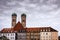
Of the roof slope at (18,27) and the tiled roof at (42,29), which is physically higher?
the roof slope at (18,27)

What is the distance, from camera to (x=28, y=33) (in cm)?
10869

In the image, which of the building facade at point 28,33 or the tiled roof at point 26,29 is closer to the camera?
the building facade at point 28,33

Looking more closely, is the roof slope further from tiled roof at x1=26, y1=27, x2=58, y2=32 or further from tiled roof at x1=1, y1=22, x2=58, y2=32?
tiled roof at x1=26, y1=27, x2=58, y2=32

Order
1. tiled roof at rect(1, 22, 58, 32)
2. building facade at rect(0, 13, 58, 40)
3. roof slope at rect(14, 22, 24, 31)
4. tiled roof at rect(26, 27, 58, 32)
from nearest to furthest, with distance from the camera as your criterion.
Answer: building facade at rect(0, 13, 58, 40) < tiled roof at rect(26, 27, 58, 32) < tiled roof at rect(1, 22, 58, 32) < roof slope at rect(14, 22, 24, 31)

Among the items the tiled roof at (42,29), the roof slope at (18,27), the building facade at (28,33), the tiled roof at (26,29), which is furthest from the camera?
the roof slope at (18,27)

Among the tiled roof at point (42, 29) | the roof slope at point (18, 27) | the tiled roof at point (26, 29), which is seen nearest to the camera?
the tiled roof at point (42, 29)

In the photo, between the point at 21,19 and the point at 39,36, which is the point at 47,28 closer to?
the point at 39,36

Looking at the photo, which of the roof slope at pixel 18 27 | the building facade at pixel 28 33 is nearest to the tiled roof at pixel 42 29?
the building facade at pixel 28 33

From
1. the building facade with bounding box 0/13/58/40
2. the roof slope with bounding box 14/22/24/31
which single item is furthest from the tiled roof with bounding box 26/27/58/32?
the roof slope with bounding box 14/22/24/31

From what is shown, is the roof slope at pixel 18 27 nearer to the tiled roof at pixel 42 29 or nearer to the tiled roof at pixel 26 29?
the tiled roof at pixel 26 29

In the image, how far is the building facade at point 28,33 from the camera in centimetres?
10538

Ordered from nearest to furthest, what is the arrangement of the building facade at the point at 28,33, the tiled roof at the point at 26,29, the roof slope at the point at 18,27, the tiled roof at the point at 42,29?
1. the building facade at the point at 28,33
2. the tiled roof at the point at 42,29
3. the tiled roof at the point at 26,29
4. the roof slope at the point at 18,27

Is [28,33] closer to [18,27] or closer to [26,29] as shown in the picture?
[26,29]

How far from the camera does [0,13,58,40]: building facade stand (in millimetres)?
105375
